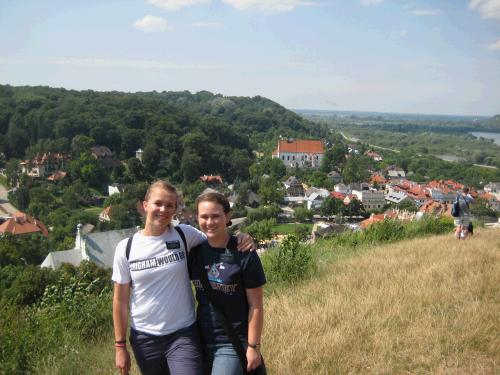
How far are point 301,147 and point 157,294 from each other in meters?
73.8

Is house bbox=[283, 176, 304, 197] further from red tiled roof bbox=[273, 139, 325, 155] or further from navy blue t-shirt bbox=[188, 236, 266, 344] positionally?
navy blue t-shirt bbox=[188, 236, 266, 344]

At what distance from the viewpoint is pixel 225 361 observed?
2.03 m

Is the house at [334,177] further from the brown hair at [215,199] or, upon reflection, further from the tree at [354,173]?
the brown hair at [215,199]

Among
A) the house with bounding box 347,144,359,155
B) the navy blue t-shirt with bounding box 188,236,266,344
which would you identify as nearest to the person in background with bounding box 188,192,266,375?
the navy blue t-shirt with bounding box 188,236,266,344

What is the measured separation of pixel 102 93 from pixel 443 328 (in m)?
89.0

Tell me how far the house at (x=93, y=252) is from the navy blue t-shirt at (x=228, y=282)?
1614 centimetres

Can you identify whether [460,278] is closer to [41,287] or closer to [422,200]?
[41,287]

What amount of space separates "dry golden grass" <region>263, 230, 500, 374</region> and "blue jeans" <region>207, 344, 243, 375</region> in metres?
0.79

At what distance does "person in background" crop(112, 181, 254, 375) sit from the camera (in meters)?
2.12

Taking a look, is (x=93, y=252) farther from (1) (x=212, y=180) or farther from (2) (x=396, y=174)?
(2) (x=396, y=174)

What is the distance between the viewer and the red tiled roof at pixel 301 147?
74562 millimetres

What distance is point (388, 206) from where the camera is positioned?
4762 centimetres

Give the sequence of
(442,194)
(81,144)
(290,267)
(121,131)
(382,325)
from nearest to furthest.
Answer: (382,325)
(290,267)
(442,194)
(81,144)
(121,131)

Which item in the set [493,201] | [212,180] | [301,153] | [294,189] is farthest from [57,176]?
[493,201]
